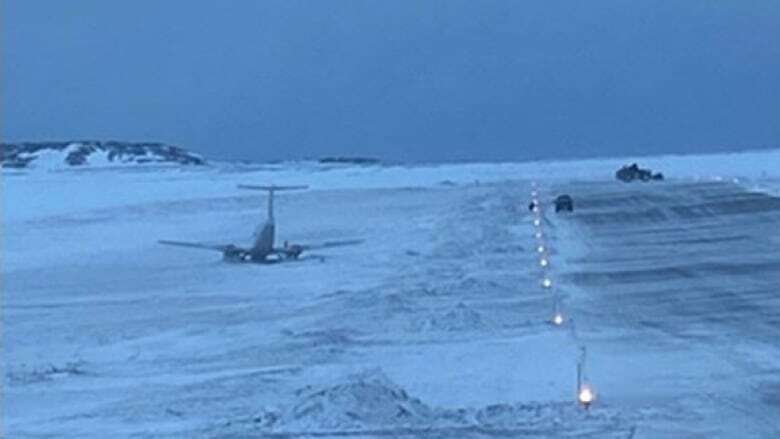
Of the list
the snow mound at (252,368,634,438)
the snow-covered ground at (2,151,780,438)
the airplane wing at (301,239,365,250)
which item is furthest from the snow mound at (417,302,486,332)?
the airplane wing at (301,239,365,250)

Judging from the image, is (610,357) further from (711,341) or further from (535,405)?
(535,405)

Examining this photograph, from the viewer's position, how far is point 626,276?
3306 cm

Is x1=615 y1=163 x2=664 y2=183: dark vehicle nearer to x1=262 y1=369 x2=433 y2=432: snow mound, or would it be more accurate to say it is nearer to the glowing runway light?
the glowing runway light

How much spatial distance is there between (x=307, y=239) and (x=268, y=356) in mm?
30380

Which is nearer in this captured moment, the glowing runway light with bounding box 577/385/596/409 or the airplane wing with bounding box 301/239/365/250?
the glowing runway light with bounding box 577/385/596/409

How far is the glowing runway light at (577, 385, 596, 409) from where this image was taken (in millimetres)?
15820

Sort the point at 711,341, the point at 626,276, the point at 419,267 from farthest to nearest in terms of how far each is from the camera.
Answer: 1. the point at 419,267
2. the point at 626,276
3. the point at 711,341

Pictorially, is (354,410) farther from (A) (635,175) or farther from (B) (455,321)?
(A) (635,175)

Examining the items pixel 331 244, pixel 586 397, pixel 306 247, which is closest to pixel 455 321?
pixel 586 397

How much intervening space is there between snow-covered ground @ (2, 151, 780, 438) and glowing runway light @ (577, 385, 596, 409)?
0.41 ft

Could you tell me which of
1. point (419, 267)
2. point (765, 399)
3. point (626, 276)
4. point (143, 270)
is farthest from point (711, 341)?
point (143, 270)

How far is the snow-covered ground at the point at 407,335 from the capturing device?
15.4 m

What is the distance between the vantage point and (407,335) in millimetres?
22812

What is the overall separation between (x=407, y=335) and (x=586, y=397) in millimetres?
7044
